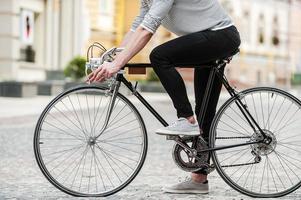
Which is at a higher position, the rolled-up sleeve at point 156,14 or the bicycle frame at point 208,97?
the rolled-up sleeve at point 156,14

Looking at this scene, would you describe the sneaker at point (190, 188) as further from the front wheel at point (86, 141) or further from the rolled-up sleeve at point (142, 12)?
the rolled-up sleeve at point (142, 12)

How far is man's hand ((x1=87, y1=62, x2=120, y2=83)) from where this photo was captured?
Result: 4.54 m

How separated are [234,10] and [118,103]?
154 ft

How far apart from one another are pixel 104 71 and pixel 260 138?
1068 mm

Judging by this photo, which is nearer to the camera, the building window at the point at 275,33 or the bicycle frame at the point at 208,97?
the bicycle frame at the point at 208,97

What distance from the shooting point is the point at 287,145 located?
16.2ft

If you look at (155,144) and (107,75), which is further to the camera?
(155,144)

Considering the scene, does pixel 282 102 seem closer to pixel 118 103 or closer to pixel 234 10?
pixel 118 103

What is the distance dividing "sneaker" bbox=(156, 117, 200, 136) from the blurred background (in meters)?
3.98

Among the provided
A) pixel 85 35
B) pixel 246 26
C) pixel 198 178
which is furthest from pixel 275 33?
pixel 198 178

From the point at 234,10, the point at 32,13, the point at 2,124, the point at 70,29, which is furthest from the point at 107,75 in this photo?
A: the point at 234,10

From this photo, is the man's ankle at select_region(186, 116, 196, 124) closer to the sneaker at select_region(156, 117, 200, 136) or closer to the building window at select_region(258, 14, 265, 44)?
the sneaker at select_region(156, 117, 200, 136)

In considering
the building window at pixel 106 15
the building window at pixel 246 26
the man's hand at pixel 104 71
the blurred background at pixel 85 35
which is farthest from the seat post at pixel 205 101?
the building window at pixel 246 26

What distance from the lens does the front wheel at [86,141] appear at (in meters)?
4.65
